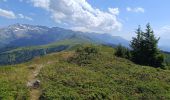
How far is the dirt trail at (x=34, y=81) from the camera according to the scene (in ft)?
122

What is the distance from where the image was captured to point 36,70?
1826 inches

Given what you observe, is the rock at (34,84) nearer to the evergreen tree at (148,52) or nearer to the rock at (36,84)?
the rock at (36,84)

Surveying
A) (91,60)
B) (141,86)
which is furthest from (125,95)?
(91,60)

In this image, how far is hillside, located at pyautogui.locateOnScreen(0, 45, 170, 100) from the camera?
37781 millimetres

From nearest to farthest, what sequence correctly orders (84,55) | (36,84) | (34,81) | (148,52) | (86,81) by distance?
(36,84) < (34,81) < (86,81) < (84,55) < (148,52)

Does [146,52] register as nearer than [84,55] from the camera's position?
No

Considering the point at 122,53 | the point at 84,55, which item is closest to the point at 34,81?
the point at 84,55

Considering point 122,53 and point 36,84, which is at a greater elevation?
point 122,53

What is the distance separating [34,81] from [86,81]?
7.14 m

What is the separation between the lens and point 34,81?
40875 millimetres

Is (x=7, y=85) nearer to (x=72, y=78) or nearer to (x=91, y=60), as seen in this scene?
(x=72, y=78)

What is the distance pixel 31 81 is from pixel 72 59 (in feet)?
43.9

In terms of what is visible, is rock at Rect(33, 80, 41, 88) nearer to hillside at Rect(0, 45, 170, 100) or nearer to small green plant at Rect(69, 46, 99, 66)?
hillside at Rect(0, 45, 170, 100)

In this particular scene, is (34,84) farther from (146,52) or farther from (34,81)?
(146,52)
